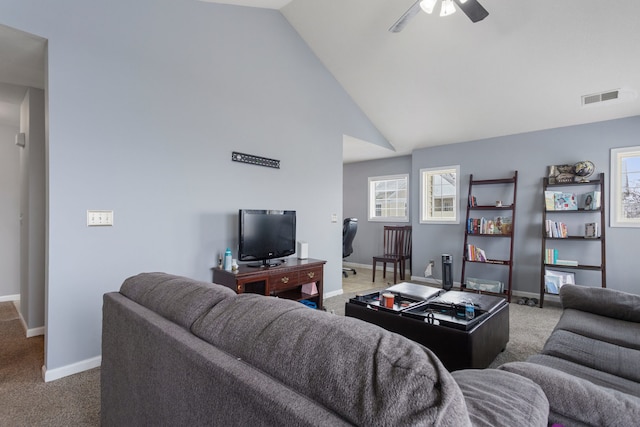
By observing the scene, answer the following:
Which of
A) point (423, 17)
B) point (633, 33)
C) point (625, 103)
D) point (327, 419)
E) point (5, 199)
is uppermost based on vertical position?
point (423, 17)

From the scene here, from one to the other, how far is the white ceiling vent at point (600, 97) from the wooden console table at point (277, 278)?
144 inches

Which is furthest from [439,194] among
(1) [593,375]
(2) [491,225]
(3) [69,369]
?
(3) [69,369]

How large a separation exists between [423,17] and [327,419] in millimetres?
3763

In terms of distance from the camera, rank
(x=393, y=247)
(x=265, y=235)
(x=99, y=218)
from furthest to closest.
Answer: (x=393, y=247)
(x=265, y=235)
(x=99, y=218)

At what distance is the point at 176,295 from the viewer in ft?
3.81

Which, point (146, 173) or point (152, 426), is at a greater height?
point (146, 173)

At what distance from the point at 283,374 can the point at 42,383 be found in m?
2.48

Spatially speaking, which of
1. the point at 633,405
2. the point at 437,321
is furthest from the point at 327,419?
the point at 437,321

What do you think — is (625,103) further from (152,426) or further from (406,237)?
(152,426)

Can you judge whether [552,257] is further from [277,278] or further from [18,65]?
[18,65]

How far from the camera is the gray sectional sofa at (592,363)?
0.84 m

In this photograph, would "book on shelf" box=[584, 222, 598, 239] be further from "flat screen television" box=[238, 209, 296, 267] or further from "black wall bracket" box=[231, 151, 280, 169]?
"black wall bracket" box=[231, 151, 280, 169]

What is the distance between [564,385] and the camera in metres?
0.90

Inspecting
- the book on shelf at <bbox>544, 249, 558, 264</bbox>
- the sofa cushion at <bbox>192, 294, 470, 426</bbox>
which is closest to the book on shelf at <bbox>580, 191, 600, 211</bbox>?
the book on shelf at <bbox>544, 249, 558, 264</bbox>
